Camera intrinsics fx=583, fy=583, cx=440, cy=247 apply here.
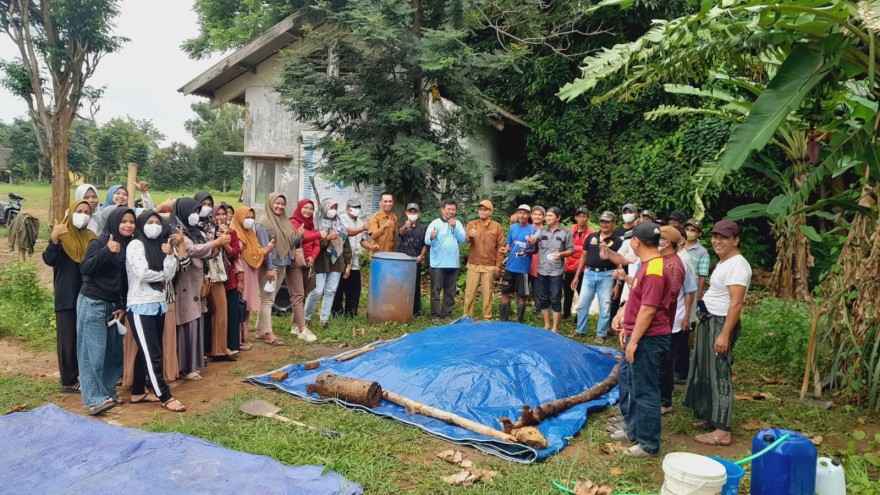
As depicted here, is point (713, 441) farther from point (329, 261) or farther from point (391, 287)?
point (329, 261)

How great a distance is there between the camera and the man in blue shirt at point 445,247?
8.11 metres

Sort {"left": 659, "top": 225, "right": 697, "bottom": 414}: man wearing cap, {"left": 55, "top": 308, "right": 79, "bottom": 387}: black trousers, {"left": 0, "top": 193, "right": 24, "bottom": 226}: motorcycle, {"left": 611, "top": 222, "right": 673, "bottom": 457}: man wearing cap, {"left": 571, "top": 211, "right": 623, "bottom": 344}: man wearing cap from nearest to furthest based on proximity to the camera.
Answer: {"left": 611, "top": 222, "right": 673, "bottom": 457}: man wearing cap < {"left": 659, "top": 225, "right": 697, "bottom": 414}: man wearing cap < {"left": 55, "top": 308, "right": 79, "bottom": 387}: black trousers < {"left": 571, "top": 211, "right": 623, "bottom": 344}: man wearing cap < {"left": 0, "top": 193, "right": 24, "bottom": 226}: motorcycle

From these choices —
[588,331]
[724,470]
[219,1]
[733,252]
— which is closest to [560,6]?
[588,331]

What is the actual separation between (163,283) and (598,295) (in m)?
5.02

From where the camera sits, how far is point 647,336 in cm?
405

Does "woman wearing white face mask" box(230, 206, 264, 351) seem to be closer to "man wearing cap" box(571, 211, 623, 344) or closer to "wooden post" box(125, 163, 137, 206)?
"wooden post" box(125, 163, 137, 206)

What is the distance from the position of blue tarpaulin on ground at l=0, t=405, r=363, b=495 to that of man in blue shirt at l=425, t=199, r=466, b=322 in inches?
182

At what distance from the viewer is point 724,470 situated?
287 centimetres

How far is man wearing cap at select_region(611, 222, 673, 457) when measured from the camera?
13.1ft

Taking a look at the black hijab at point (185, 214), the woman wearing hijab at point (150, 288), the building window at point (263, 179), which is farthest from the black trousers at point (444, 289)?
the building window at point (263, 179)

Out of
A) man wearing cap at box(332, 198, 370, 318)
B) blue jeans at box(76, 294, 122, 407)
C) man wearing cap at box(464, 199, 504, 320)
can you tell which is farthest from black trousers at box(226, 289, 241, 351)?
man wearing cap at box(464, 199, 504, 320)

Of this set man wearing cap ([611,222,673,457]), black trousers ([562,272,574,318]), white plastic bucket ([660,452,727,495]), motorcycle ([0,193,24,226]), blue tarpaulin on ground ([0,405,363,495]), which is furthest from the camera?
motorcycle ([0,193,24,226])

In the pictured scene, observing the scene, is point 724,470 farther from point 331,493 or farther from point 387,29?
point 387,29

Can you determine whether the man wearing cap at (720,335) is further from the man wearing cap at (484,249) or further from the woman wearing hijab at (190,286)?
the woman wearing hijab at (190,286)
